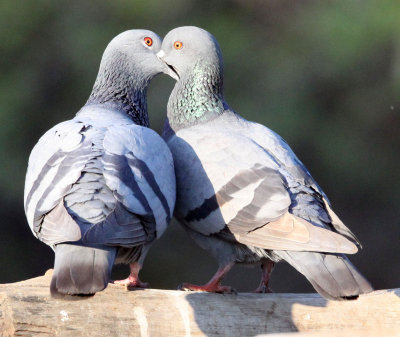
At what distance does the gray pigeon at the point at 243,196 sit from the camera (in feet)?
12.3

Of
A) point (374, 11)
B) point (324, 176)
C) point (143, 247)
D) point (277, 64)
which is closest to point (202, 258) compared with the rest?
point (324, 176)

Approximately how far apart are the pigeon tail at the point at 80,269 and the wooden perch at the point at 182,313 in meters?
0.13

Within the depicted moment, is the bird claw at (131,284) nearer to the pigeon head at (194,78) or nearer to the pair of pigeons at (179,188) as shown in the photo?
the pair of pigeons at (179,188)

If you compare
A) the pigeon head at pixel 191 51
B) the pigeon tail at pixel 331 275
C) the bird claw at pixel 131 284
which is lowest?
the bird claw at pixel 131 284

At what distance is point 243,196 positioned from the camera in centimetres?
404

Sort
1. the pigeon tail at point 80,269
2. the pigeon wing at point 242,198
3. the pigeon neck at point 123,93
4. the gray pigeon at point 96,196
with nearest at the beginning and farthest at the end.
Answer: the pigeon tail at point 80,269, the gray pigeon at point 96,196, the pigeon wing at point 242,198, the pigeon neck at point 123,93

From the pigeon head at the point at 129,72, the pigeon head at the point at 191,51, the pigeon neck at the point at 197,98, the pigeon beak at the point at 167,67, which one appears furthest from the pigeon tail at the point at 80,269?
the pigeon beak at the point at 167,67

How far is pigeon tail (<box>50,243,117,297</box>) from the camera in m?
3.21

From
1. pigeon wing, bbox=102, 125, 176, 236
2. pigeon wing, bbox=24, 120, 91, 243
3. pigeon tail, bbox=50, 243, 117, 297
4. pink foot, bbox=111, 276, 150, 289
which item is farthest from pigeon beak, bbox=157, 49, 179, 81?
pigeon tail, bbox=50, 243, 117, 297

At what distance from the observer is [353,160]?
8.30 metres

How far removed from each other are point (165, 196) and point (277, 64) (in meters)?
4.51

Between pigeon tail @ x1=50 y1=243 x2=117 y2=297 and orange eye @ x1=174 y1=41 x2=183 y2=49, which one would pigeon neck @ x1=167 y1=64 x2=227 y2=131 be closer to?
orange eye @ x1=174 y1=41 x2=183 y2=49

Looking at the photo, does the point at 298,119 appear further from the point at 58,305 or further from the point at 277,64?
the point at 58,305

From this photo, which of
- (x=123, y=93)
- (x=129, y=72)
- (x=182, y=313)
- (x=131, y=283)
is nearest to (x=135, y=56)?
(x=129, y=72)
